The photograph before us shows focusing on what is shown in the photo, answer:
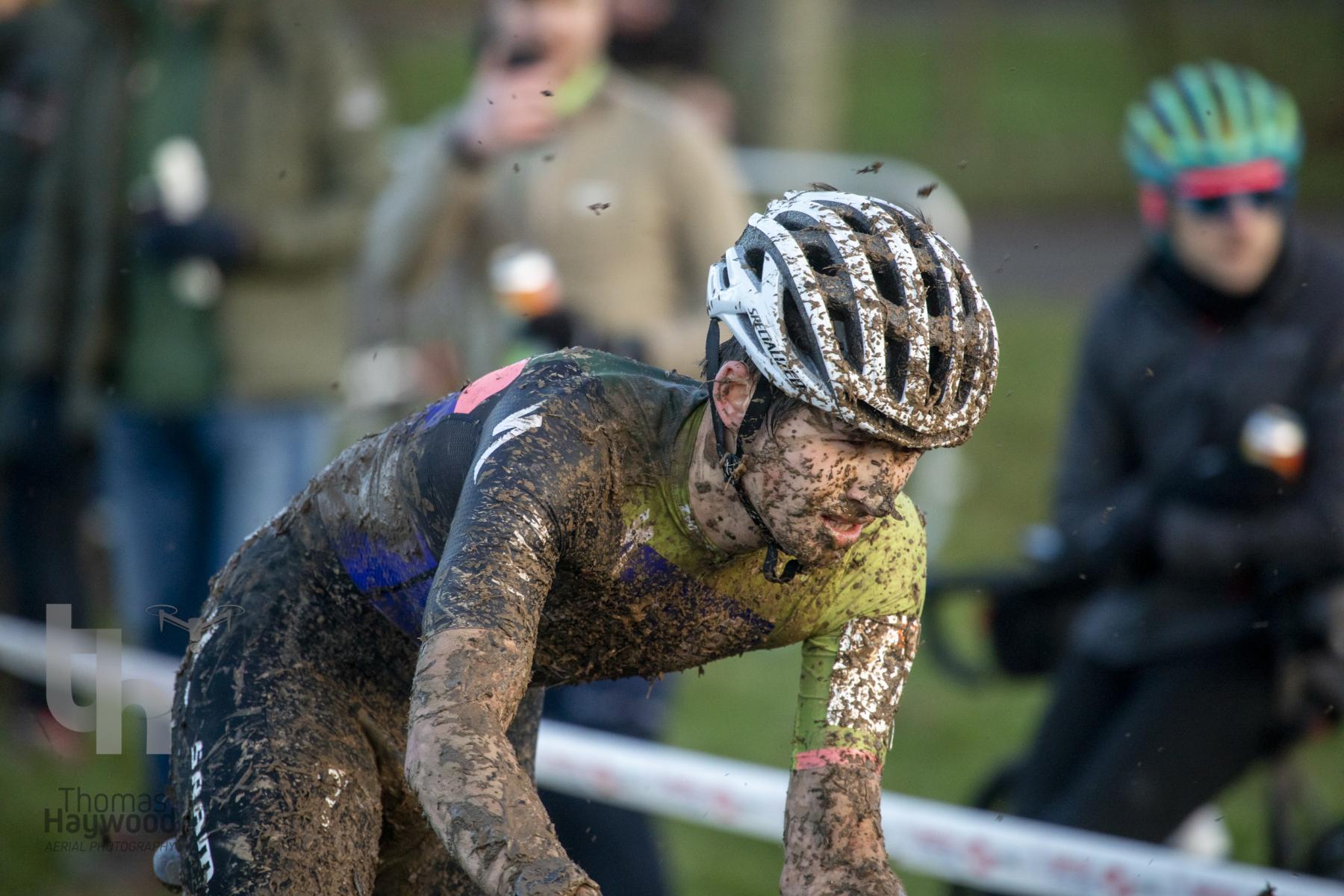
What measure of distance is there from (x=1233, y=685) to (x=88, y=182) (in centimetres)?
444

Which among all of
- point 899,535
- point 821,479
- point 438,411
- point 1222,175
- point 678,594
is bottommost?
point 678,594

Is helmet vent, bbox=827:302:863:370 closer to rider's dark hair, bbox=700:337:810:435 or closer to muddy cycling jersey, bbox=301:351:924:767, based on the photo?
rider's dark hair, bbox=700:337:810:435

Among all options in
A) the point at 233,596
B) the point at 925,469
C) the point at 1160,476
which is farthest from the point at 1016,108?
the point at 233,596

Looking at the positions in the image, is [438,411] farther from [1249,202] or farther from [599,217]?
[1249,202]

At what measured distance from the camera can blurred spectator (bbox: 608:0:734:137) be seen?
9.76 meters

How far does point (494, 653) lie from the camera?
258 cm

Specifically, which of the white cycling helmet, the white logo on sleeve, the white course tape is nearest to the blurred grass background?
the white course tape

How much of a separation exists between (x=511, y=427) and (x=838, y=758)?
837mm

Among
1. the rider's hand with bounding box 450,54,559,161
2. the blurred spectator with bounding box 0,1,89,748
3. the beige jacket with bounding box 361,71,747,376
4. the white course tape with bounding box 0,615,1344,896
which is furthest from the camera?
the blurred spectator with bounding box 0,1,89,748

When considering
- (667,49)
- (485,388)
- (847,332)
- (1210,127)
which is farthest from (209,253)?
(667,49)

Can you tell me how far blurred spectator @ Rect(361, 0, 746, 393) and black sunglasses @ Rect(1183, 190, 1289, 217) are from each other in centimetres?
149

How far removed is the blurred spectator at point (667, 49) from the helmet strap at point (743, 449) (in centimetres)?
686

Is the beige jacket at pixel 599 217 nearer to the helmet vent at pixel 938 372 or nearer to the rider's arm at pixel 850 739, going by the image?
the rider's arm at pixel 850 739

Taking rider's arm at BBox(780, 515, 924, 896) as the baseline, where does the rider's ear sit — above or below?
above
